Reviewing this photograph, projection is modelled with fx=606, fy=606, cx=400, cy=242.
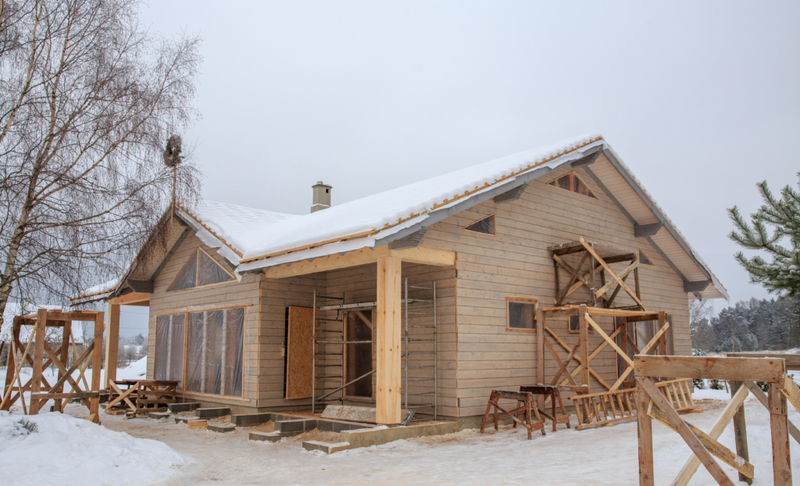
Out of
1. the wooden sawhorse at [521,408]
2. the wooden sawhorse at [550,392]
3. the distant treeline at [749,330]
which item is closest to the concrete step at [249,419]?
the wooden sawhorse at [521,408]

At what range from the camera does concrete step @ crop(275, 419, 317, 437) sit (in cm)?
947

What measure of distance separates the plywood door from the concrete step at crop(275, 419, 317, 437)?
78.7 inches

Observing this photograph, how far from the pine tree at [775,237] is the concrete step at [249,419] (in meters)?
8.73

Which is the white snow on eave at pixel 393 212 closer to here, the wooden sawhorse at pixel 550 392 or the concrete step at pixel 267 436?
the concrete step at pixel 267 436

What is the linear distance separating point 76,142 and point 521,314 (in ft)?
25.8

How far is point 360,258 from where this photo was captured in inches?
367

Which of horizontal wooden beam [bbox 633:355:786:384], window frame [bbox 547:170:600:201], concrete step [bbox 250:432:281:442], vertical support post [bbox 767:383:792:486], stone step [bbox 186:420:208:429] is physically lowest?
stone step [bbox 186:420:208:429]

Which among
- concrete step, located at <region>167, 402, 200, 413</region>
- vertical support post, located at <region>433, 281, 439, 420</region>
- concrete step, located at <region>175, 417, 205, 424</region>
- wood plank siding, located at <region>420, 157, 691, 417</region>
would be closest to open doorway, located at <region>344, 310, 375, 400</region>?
vertical support post, located at <region>433, 281, 439, 420</region>

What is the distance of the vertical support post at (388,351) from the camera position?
341 inches

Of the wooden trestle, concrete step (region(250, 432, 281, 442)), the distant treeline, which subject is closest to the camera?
the wooden trestle

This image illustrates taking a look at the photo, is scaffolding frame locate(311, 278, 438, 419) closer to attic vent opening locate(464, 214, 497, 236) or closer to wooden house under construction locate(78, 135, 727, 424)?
wooden house under construction locate(78, 135, 727, 424)

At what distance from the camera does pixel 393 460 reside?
7375 millimetres

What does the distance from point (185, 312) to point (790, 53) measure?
3799 centimetres

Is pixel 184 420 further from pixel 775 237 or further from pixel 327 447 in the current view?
pixel 775 237
